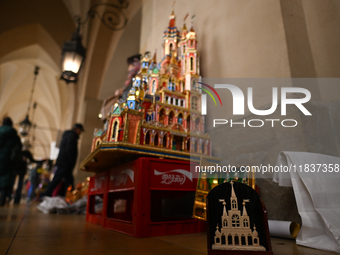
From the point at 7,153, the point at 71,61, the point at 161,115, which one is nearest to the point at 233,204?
the point at 161,115

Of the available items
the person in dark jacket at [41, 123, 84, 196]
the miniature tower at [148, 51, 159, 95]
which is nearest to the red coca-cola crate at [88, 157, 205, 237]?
the miniature tower at [148, 51, 159, 95]

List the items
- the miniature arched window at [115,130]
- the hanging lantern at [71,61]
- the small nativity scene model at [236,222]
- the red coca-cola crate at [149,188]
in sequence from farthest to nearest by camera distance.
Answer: the hanging lantern at [71,61] → the miniature arched window at [115,130] → the red coca-cola crate at [149,188] → the small nativity scene model at [236,222]

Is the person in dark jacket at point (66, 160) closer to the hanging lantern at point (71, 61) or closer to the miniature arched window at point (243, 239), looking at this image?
the hanging lantern at point (71, 61)

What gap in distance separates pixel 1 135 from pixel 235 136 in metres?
3.65

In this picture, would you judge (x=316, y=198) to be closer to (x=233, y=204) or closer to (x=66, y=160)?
(x=233, y=204)

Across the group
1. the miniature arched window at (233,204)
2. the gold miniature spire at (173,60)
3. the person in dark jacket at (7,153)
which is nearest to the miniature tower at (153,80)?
the gold miniature spire at (173,60)

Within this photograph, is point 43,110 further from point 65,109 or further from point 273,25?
point 273,25

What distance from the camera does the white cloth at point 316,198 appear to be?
90 cm

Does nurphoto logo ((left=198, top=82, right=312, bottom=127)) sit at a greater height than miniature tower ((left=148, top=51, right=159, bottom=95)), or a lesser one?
lesser

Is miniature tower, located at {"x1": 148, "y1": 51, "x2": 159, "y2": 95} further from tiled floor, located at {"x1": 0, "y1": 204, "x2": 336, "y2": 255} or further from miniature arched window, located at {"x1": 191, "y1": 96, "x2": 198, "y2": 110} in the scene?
tiled floor, located at {"x1": 0, "y1": 204, "x2": 336, "y2": 255}

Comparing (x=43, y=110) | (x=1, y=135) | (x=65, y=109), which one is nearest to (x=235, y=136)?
(x=1, y=135)

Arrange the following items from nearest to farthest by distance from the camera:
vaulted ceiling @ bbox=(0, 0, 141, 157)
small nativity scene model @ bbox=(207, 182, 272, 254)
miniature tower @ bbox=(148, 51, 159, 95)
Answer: small nativity scene model @ bbox=(207, 182, 272, 254)
miniature tower @ bbox=(148, 51, 159, 95)
vaulted ceiling @ bbox=(0, 0, 141, 157)

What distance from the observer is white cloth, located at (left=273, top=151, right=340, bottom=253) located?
35.6 inches

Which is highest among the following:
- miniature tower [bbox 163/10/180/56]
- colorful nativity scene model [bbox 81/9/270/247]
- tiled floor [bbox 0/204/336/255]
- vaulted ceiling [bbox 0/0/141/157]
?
vaulted ceiling [bbox 0/0/141/157]
